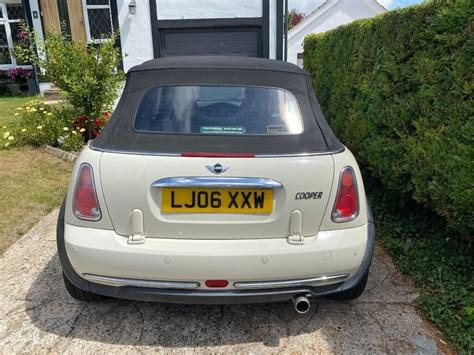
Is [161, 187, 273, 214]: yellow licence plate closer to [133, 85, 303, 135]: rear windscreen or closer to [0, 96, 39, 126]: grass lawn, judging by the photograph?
[133, 85, 303, 135]: rear windscreen

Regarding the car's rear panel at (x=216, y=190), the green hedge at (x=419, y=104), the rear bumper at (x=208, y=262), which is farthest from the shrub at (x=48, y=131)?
the car's rear panel at (x=216, y=190)

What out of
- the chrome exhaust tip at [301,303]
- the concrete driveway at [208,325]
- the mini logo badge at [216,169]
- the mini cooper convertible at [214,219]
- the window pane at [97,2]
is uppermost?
the window pane at [97,2]

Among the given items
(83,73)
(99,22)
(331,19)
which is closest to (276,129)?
(83,73)

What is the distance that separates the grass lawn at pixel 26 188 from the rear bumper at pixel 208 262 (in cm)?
180

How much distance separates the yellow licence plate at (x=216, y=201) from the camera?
1923 millimetres

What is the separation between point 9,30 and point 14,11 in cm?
78

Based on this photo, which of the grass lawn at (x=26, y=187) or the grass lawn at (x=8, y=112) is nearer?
the grass lawn at (x=26, y=187)

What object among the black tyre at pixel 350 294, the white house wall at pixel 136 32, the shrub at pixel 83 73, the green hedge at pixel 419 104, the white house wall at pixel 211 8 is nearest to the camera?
the black tyre at pixel 350 294

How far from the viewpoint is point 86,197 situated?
78.3 inches

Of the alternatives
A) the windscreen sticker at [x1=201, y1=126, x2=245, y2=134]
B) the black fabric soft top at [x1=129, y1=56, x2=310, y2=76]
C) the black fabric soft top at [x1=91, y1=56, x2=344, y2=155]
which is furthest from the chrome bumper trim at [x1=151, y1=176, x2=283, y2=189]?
the black fabric soft top at [x1=129, y1=56, x2=310, y2=76]

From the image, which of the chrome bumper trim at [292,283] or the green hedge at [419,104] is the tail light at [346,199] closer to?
the chrome bumper trim at [292,283]

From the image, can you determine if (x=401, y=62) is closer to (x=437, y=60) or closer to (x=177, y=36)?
(x=437, y=60)

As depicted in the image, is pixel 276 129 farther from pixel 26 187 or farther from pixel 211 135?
pixel 26 187

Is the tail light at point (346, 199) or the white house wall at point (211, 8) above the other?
the white house wall at point (211, 8)
